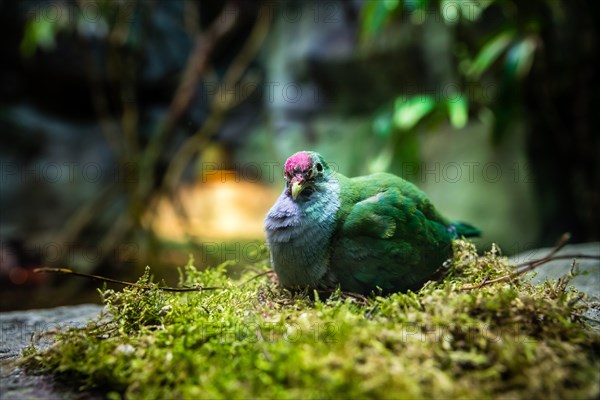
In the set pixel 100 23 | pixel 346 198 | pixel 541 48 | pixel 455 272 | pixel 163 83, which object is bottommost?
pixel 455 272

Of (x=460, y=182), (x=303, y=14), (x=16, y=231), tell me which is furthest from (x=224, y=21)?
(x=16, y=231)

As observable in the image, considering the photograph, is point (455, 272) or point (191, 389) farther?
point (455, 272)

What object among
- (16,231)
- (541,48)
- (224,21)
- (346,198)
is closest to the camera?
(346,198)

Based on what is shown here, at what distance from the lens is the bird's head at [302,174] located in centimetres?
231

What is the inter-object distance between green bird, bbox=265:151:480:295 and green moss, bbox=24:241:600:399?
19 centimetres

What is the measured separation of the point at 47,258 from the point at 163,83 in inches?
159

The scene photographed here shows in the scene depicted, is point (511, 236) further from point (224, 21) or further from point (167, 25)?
point (167, 25)

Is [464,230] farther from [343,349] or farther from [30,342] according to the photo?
[30,342]

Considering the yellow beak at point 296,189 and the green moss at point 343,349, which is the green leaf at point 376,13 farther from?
the green moss at point 343,349

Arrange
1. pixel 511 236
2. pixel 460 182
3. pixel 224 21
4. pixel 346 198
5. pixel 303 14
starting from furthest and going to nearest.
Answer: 1. pixel 303 14
2. pixel 224 21
3. pixel 460 182
4. pixel 511 236
5. pixel 346 198

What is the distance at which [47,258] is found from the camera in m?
6.50

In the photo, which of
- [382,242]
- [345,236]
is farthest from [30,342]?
[382,242]

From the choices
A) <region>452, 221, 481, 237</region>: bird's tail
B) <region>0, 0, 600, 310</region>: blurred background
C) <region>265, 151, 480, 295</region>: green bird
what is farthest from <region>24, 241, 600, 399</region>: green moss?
<region>0, 0, 600, 310</region>: blurred background

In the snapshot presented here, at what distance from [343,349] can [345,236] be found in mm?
827
